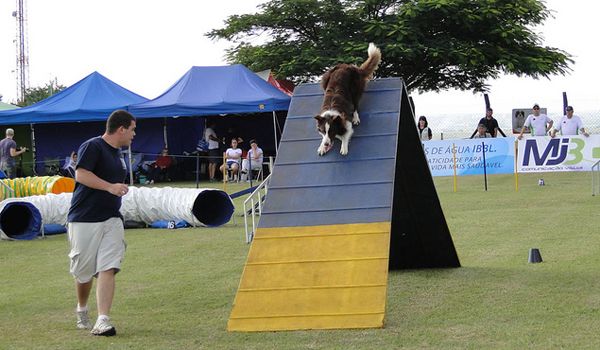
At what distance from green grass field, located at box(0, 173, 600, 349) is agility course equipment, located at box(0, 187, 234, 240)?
670 millimetres

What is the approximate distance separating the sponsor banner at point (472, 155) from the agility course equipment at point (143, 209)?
24.8 ft

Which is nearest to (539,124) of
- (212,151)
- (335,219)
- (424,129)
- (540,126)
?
(540,126)

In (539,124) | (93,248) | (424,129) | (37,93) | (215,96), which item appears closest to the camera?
(93,248)

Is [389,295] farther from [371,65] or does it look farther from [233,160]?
[233,160]

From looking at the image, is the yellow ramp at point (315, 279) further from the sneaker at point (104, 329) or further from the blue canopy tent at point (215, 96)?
the blue canopy tent at point (215, 96)

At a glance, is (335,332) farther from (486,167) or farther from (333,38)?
(333,38)

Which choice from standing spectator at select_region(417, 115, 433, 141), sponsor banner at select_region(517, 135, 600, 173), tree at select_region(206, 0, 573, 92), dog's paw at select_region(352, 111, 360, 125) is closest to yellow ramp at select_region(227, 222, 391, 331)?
dog's paw at select_region(352, 111, 360, 125)

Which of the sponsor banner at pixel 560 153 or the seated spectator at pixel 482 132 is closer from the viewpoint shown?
the sponsor banner at pixel 560 153

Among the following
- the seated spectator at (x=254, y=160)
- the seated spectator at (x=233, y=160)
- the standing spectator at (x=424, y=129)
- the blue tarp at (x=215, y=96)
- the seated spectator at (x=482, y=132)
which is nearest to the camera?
the seated spectator at (x=482, y=132)

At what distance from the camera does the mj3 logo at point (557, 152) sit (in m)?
19.9

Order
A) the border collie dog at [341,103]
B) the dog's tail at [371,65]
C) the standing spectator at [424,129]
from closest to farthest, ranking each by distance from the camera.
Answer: the border collie dog at [341,103] → the dog's tail at [371,65] → the standing spectator at [424,129]

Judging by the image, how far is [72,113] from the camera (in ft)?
86.8

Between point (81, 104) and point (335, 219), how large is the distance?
2075cm

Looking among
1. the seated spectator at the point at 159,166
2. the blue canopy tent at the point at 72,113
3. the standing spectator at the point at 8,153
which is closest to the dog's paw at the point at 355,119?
the standing spectator at the point at 8,153
